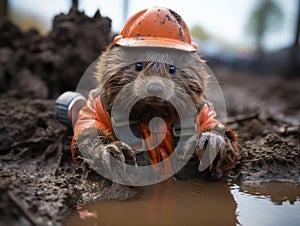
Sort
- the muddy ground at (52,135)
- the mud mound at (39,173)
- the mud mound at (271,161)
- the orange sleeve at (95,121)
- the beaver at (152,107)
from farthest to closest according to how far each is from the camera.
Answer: the mud mound at (271,161), the orange sleeve at (95,121), the beaver at (152,107), the muddy ground at (52,135), the mud mound at (39,173)

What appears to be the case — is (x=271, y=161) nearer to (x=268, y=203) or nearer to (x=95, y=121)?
(x=268, y=203)

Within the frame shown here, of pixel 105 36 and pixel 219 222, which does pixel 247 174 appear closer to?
pixel 219 222

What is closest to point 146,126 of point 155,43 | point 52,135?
point 155,43

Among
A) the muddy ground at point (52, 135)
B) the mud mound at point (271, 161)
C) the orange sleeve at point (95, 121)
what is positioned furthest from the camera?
the mud mound at point (271, 161)

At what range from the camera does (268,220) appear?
Result: 2574mm

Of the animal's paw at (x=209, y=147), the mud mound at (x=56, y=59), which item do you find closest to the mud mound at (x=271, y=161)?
the animal's paw at (x=209, y=147)

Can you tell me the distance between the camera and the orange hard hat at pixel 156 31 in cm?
314

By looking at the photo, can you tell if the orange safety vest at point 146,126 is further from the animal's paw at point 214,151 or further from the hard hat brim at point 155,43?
the hard hat brim at point 155,43

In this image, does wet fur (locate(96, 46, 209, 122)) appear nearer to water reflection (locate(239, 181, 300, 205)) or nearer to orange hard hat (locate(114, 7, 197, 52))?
orange hard hat (locate(114, 7, 197, 52))

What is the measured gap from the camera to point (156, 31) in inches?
126

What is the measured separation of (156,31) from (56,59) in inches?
114

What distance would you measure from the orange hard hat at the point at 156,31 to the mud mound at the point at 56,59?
6.78 ft

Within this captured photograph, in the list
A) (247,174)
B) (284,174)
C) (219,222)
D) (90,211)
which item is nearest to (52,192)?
(90,211)

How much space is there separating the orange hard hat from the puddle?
1.08 metres
